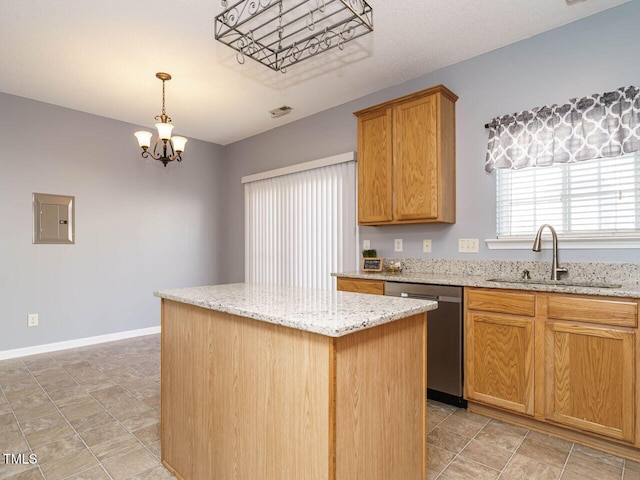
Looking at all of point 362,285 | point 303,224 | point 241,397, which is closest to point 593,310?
point 362,285

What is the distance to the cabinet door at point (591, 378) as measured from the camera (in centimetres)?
189

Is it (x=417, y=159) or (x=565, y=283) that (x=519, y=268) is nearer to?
(x=565, y=283)

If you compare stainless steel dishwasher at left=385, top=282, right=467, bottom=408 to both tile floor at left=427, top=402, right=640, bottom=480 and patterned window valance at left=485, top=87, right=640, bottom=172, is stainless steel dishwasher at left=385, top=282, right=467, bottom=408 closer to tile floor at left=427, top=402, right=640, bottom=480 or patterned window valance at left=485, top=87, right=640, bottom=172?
tile floor at left=427, top=402, right=640, bottom=480

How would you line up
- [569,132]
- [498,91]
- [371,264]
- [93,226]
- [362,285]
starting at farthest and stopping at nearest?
[93,226]
[371,264]
[362,285]
[498,91]
[569,132]

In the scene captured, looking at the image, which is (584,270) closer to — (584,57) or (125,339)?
(584,57)

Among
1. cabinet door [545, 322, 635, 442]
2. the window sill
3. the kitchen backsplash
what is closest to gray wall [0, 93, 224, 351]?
the kitchen backsplash

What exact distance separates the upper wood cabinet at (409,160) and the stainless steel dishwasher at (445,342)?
0.64 metres

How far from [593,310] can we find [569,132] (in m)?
1.27

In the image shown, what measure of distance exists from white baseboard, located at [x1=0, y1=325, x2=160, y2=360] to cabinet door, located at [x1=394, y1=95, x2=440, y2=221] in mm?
3646

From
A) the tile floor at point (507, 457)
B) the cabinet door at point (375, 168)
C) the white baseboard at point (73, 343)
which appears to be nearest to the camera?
the tile floor at point (507, 457)

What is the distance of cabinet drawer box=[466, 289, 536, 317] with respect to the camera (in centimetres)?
220

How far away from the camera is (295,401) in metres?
1.21

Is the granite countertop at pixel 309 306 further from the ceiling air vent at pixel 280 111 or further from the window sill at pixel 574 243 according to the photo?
the ceiling air vent at pixel 280 111

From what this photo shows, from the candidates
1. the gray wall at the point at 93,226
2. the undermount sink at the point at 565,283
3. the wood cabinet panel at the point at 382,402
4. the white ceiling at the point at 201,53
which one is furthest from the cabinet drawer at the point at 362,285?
the gray wall at the point at 93,226
